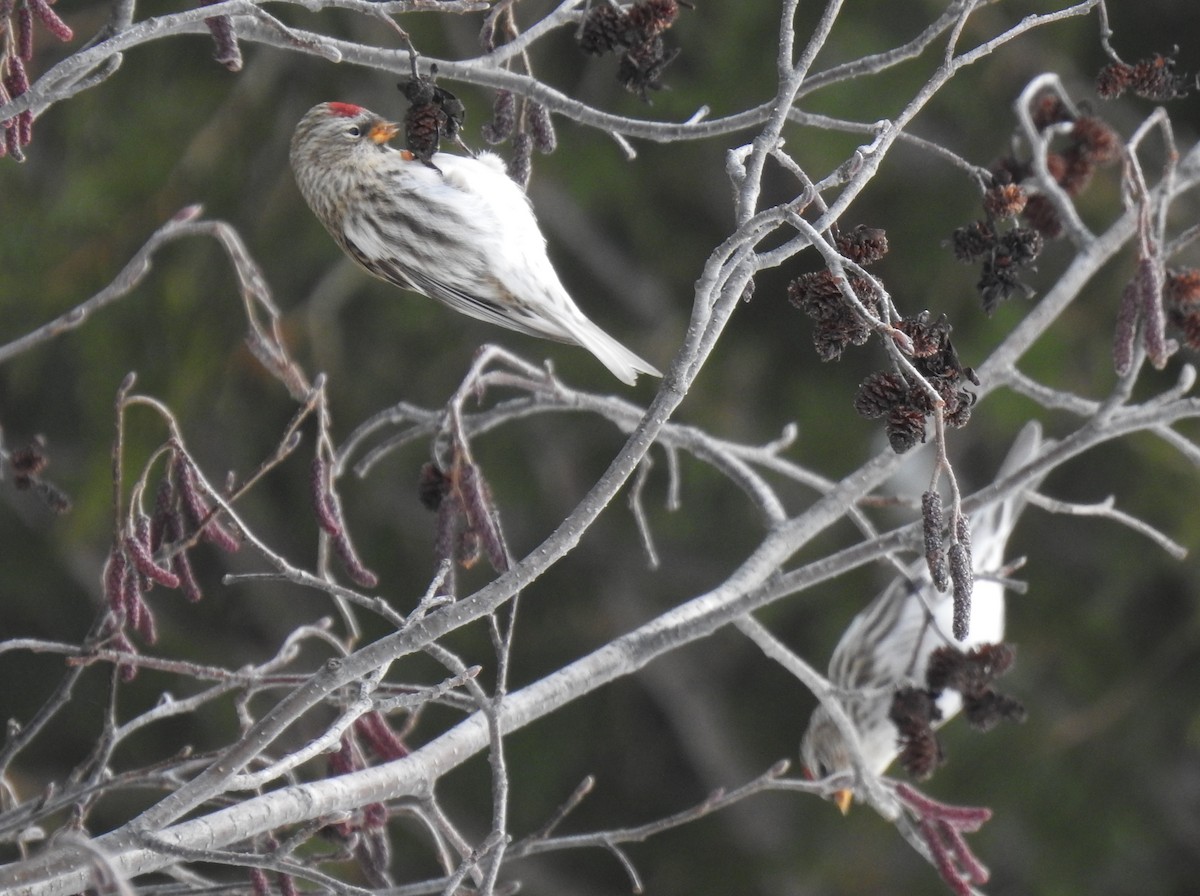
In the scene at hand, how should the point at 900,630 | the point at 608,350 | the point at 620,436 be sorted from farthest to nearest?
the point at 620,436 → the point at 900,630 → the point at 608,350

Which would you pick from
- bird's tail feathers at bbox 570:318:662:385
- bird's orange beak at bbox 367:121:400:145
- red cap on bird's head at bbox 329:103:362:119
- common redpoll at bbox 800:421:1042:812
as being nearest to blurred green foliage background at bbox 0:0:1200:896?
common redpoll at bbox 800:421:1042:812

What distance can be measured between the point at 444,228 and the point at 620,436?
2.68 metres

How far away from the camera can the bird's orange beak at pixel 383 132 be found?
10.1 feet

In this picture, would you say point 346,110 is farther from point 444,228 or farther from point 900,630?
point 900,630

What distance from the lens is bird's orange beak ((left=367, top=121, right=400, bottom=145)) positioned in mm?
3078

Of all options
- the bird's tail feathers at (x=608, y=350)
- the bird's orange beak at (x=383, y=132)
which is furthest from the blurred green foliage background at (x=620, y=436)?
the bird's tail feathers at (x=608, y=350)

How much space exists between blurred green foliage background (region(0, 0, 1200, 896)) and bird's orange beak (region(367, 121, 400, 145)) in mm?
1303

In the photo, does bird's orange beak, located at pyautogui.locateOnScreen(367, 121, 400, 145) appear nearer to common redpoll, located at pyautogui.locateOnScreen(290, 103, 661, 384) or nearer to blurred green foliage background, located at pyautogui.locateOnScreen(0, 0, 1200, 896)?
common redpoll, located at pyautogui.locateOnScreen(290, 103, 661, 384)

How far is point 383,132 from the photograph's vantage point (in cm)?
311

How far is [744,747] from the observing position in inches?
234

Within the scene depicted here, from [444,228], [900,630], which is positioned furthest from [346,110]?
[900,630]

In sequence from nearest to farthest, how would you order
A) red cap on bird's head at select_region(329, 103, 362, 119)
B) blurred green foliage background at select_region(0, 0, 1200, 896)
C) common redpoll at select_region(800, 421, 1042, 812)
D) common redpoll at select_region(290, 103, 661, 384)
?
common redpoll at select_region(290, 103, 661, 384), red cap on bird's head at select_region(329, 103, 362, 119), common redpoll at select_region(800, 421, 1042, 812), blurred green foliage background at select_region(0, 0, 1200, 896)

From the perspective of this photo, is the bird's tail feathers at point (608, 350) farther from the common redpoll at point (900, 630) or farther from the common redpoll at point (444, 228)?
the common redpoll at point (900, 630)

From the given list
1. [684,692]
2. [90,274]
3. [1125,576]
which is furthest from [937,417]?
[684,692]
